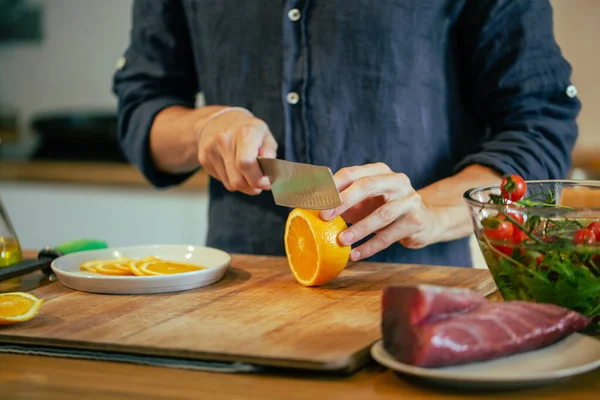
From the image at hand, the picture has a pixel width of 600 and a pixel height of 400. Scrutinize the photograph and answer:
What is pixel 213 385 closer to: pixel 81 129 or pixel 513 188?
pixel 513 188

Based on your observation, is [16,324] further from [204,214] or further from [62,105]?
[62,105]

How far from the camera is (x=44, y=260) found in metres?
1.23

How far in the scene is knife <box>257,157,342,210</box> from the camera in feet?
3.40

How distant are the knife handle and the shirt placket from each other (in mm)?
447

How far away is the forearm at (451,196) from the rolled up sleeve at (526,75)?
48 mm

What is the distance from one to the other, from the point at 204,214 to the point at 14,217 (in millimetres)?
871

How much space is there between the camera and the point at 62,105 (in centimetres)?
348

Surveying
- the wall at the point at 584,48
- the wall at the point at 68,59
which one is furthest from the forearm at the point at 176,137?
the wall at the point at 68,59

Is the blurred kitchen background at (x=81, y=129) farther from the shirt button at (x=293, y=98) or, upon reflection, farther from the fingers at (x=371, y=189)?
the fingers at (x=371, y=189)

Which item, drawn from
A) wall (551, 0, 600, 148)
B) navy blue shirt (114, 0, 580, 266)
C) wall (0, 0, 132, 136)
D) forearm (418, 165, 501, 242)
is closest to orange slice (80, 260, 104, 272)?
navy blue shirt (114, 0, 580, 266)

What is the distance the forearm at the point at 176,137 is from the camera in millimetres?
1381

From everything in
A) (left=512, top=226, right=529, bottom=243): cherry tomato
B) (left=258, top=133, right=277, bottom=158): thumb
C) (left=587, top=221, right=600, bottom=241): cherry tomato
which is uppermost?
(left=258, top=133, right=277, bottom=158): thumb

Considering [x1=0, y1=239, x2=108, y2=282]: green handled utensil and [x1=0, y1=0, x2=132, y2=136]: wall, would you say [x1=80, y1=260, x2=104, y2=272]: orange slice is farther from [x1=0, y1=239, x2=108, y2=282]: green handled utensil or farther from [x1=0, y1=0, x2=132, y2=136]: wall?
[x1=0, y1=0, x2=132, y2=136]: wall

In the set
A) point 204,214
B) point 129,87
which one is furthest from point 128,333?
point 204,214
